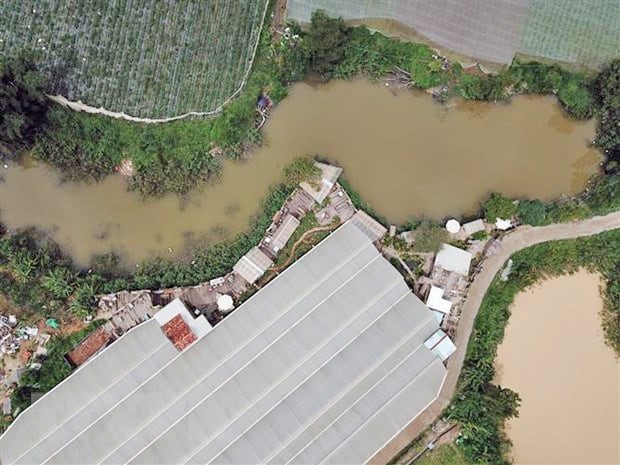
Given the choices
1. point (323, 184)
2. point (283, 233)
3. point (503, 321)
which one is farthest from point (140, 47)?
point (503, 321)

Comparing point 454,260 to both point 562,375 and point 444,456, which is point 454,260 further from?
point 444,456

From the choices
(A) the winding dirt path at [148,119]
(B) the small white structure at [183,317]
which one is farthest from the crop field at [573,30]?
(B) the small white structure at [183,317]

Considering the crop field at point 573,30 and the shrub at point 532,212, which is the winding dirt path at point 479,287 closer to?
the shrub at point 532,212

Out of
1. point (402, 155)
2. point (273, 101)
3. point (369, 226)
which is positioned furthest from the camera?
point (402, 155)

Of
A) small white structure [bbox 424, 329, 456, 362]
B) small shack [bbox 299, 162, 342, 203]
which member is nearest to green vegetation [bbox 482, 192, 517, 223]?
small white structure [bbox 424, 329, 456, 362]

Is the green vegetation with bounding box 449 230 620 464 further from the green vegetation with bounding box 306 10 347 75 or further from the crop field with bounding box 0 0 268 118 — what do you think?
the crop field with bounding box 0 0 268 118

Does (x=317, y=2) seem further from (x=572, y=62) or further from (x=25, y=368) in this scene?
(x=25, y=368)

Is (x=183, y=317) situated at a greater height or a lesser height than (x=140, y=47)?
lesser
